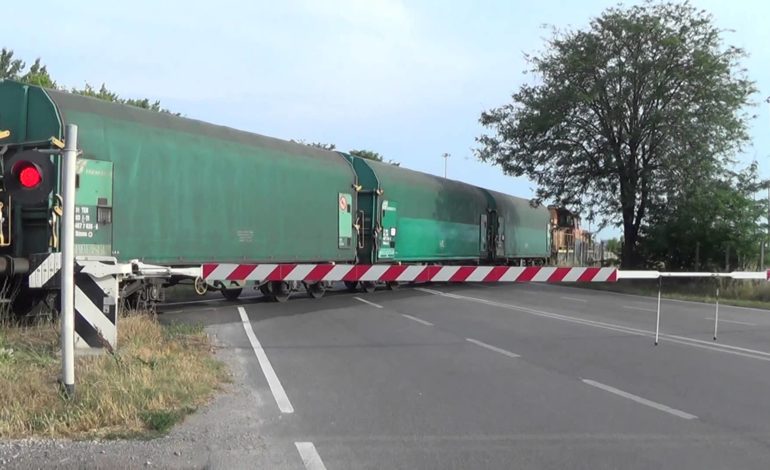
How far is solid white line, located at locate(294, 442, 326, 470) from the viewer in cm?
531

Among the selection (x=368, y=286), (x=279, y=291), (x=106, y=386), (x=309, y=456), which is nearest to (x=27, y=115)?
(x=106, y=386)

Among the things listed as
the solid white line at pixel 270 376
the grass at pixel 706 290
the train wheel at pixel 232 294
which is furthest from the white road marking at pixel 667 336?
the grass at pixel 706 290

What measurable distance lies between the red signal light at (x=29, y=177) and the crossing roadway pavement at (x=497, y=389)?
3.09 meters

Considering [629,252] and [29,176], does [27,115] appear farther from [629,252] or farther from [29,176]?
[629,252]

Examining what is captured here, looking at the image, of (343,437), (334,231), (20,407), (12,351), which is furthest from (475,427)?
(334,231)

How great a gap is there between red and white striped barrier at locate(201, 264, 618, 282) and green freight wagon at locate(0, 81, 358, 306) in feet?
10.6

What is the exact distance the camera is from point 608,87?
31953 mm

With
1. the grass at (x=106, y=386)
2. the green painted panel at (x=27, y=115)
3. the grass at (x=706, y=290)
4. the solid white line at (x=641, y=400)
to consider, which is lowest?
the grass at (x=706, y=290)

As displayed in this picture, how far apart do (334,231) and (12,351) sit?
12025 mm

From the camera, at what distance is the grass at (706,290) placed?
25094mm

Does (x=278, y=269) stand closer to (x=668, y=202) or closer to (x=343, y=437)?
(x=343, y=437)

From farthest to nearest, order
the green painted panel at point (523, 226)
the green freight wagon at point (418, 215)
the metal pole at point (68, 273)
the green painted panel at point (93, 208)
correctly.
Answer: the green painted panel at point (523, 226) < the green freight wagon at point (418, 215) < the green painted panel at point (93, 208) < the metal pole at point (68, 273)

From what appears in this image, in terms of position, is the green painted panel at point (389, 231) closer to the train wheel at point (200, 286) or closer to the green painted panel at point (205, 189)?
the green painted panel at point (205, 189)

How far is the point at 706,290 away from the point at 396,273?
70.1 feet
